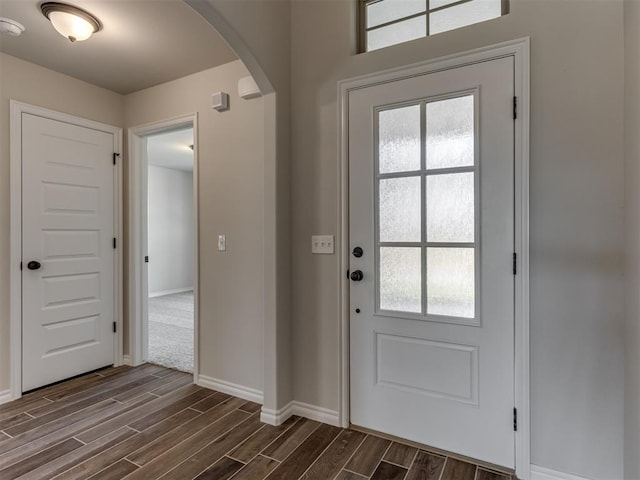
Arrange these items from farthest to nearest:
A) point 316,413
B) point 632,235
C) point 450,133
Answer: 1. point 316,413
2. point 450,133
3. point 632,235

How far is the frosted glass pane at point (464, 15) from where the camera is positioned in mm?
1817

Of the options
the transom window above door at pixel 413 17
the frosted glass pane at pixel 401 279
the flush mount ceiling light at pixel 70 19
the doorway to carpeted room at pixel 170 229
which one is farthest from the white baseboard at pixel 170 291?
the transom window above door at pixel 413 17

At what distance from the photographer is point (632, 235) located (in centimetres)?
139

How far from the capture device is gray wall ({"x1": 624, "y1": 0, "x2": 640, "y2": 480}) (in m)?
1.33

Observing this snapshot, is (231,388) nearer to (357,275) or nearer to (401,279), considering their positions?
(357,275)

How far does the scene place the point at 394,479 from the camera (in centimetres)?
171

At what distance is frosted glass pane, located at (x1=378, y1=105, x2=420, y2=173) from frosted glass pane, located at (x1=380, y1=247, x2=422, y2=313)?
47cm

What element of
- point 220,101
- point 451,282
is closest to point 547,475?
point 451,282

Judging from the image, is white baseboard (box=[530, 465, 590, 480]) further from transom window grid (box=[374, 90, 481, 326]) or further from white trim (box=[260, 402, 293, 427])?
white trim (box=[260, 402, 293, 427])

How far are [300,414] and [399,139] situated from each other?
6.03ft

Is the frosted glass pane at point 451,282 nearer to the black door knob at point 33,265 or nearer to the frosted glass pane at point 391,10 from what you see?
the frosted glass pane at point 391,10

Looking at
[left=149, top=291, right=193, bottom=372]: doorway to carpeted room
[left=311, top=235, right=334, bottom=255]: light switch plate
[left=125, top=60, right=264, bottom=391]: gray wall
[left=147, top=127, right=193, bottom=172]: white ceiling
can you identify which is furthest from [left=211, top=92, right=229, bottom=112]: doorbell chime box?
[left=149, top=291, right=193, bottom=372]: doorway to carpeted room

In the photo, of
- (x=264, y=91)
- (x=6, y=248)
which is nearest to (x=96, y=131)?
(x=6, y=248)

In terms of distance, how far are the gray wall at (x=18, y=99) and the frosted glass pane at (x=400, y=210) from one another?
2.67m
